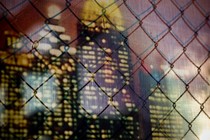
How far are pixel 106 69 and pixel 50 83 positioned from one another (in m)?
0.18

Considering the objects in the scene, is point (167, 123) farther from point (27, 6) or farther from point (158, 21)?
point (27, 6)

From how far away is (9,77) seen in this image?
1.00 meters

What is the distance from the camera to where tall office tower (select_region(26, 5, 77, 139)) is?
3.30 ft

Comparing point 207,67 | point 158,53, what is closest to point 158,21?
point 158,53

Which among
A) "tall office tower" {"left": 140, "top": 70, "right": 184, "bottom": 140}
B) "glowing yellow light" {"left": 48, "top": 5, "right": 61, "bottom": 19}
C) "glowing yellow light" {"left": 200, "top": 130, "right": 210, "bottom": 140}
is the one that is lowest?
"glowing yellow light" {"left": 200, "top": 130, "right": 210, "bottom": 140}

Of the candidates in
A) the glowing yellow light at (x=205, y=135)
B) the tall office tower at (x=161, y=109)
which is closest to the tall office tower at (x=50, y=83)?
the tall office tower at (x=161, y=109)

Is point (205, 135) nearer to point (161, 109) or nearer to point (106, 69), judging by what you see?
point (161, 109)

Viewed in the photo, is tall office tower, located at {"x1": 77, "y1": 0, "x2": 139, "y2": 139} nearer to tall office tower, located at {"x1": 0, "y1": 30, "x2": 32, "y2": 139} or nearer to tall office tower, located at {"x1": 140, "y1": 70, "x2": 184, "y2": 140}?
tall office tower, located at {"x1": 140, "y1": 70, "x2": 184, "y2": 140}

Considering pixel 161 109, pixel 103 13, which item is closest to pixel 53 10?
pixel 103 13

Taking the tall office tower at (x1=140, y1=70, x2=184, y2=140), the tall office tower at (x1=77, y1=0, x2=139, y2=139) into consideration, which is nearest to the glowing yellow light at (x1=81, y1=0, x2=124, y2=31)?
the tall office tower at (x1=77, y1=0, x2=139, y2=139)

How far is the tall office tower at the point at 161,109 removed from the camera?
1.14 metres

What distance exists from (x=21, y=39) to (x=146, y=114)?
42 centimetres

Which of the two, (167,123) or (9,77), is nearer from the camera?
(9,77)

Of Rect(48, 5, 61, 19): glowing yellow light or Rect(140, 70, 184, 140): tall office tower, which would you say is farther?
Rect(140, 70, 184, 140): tall office tower
